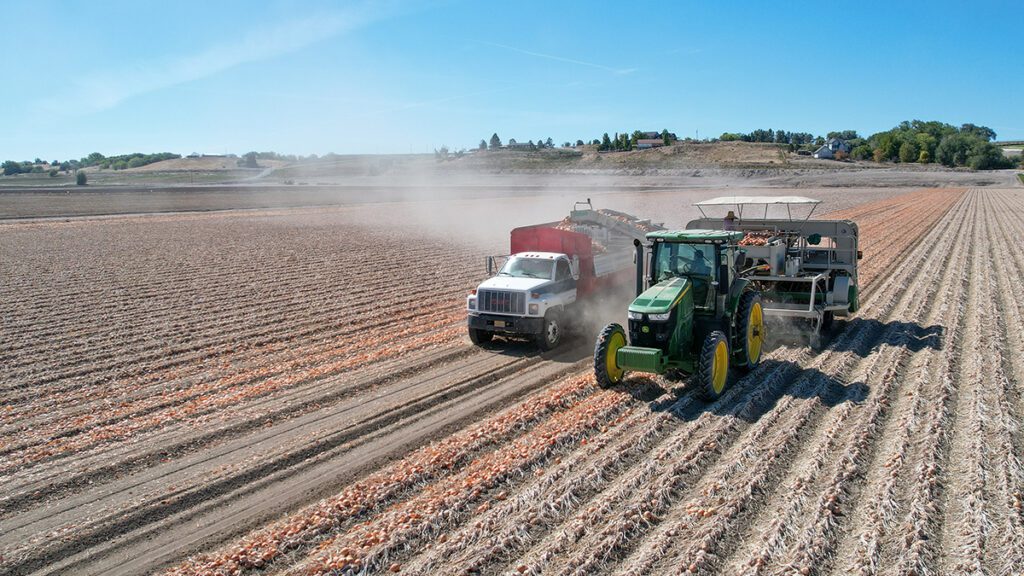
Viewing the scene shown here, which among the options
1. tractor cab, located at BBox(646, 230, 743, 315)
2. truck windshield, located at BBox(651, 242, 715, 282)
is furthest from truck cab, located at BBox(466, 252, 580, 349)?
truck windshield, located at BBox(651, 242, 715, 282)

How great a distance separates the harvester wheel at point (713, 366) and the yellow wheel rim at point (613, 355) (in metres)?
1.26

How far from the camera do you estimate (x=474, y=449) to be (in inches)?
365

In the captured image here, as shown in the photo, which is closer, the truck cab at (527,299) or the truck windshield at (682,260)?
the truck windshield at (682,260)

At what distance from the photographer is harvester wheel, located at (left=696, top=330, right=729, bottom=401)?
1051 cm

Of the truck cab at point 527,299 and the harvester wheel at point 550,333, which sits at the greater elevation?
the truck cab at point 527,299

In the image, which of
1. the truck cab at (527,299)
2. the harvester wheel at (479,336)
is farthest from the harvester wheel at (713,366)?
the harvester wheel at (479,336)

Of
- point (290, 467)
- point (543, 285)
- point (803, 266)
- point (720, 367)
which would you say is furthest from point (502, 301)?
point (803, 266)

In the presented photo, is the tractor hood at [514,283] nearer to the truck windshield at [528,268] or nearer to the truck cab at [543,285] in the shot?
the truck cab at [543,285]

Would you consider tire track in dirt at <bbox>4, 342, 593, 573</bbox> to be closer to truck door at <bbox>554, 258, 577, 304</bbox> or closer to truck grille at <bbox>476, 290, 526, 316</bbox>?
truck grille at <bbox>476, 290, 526, 316</bbox>

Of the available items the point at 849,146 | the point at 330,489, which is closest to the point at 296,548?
the point at 330,489

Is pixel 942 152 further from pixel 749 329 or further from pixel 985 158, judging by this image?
pixel 749 329

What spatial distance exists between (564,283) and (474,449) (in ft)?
21.7

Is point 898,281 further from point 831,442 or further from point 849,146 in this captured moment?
point 849,146

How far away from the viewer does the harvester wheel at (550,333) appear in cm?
1427
